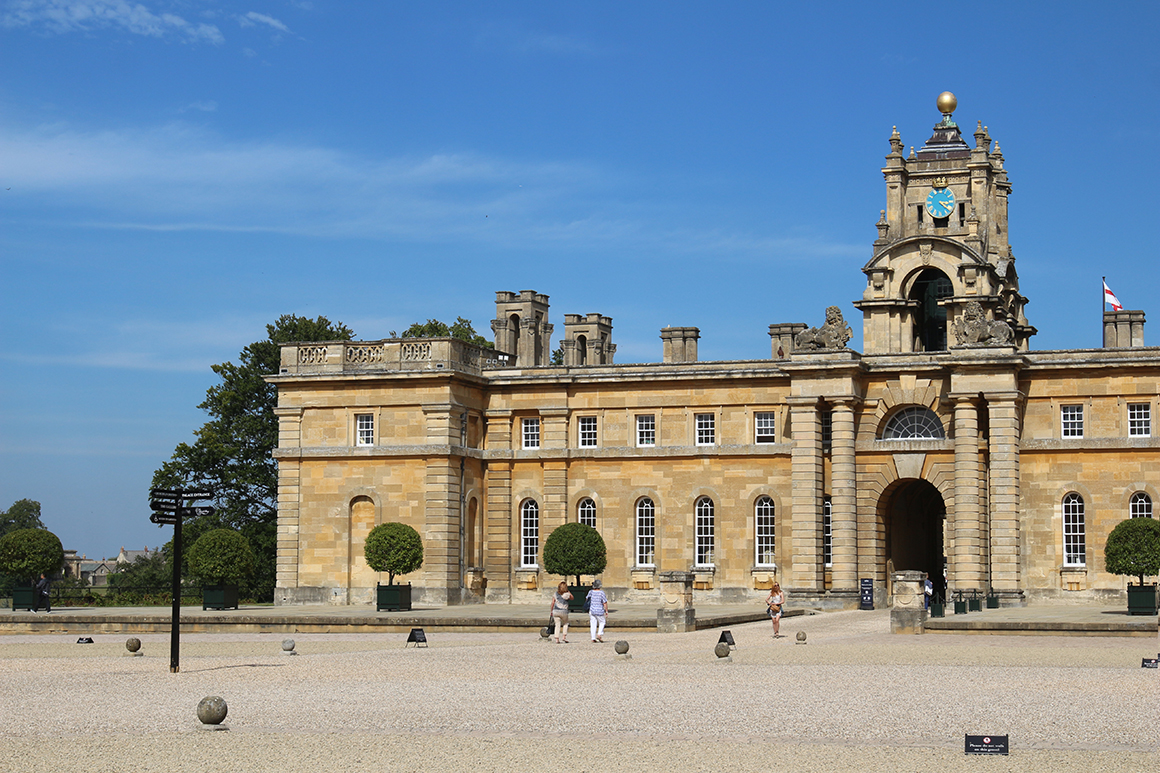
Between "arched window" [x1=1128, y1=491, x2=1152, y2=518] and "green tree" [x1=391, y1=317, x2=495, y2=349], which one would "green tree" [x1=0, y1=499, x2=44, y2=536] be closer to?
"green tree" [x1=391, y1=317, x2=495, y2=349]

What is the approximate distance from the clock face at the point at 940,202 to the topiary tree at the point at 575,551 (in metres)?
18.8

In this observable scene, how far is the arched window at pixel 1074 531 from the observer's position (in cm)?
4616

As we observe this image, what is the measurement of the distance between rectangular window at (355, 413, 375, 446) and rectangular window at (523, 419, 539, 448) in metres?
5.31

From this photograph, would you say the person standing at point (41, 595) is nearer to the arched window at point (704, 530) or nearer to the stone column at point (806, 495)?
the arched window at point (704, 530)

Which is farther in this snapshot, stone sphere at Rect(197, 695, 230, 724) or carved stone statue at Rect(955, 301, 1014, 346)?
carved stone statue at Rect(955, 301, 1014, 346)

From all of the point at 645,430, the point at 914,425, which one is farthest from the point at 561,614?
the point at 914,425

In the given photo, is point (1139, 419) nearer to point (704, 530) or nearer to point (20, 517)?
point (704, 530)

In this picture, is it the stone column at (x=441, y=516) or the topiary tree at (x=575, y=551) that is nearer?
the topiary tree at (x=575, y=551)

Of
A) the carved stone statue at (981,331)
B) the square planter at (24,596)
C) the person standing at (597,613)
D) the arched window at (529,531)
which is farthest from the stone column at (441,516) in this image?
the person standing at (597,613)

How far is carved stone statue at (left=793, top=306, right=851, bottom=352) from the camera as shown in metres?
Result: 47.9

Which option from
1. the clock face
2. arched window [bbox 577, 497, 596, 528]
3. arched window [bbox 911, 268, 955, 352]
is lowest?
arched window [bbox 577, 497, 596, 528]

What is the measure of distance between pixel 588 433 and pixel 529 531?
3.91 metres

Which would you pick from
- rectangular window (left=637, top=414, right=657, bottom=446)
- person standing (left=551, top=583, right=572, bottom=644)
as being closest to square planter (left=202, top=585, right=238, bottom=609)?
rectangular window (left=637, top=414, right=657, bottom=446)

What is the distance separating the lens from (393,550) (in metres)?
45.8
